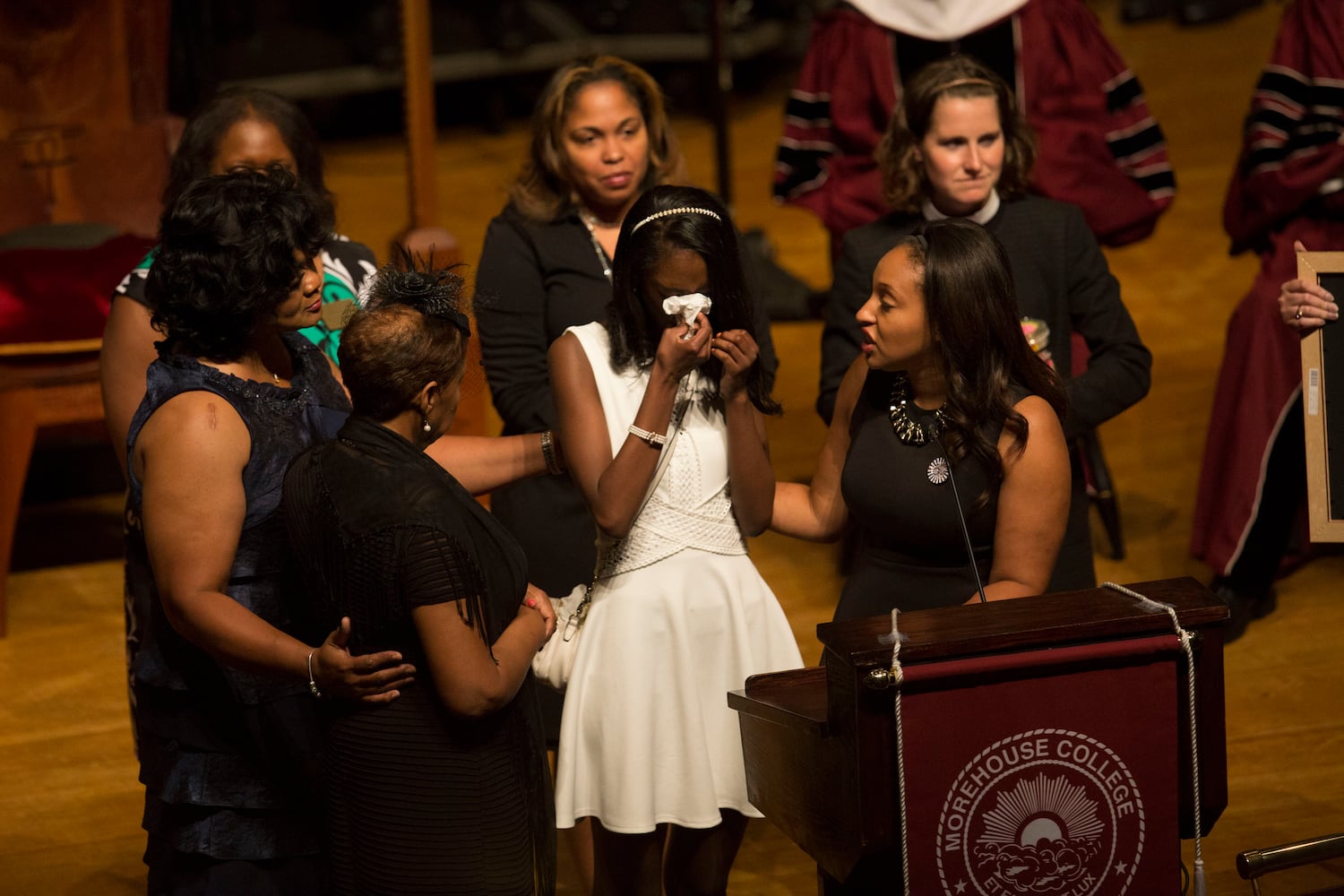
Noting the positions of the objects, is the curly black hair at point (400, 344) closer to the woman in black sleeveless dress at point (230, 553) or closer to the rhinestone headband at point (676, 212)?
the woman in black sleeveless dress at point (230, 553)

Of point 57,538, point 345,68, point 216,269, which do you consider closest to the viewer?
point 216,269

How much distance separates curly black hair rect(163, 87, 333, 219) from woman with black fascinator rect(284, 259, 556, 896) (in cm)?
94

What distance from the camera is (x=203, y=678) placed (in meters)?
2.27

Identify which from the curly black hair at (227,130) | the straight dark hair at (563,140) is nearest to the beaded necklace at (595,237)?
the straight dark hair at (563,140)

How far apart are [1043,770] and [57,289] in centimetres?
360

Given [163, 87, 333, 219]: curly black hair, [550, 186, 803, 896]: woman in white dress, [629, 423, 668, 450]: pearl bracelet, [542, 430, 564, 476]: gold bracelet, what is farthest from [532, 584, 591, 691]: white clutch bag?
[163, 87, 333, 219]: curly black hair

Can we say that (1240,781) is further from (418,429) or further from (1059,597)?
(418,429)

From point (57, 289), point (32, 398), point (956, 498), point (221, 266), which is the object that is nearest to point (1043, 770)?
point (956, 498)

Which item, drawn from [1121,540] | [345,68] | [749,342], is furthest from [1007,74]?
[345,68]

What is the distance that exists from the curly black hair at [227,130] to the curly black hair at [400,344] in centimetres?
88

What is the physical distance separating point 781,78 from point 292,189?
739cm

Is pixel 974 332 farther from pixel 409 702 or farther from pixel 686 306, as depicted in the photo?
pixel 409 702

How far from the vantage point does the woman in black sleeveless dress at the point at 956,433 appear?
2312 millimetres

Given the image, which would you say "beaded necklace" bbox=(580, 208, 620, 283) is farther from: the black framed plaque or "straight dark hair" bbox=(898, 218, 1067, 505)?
the black framed plaque
